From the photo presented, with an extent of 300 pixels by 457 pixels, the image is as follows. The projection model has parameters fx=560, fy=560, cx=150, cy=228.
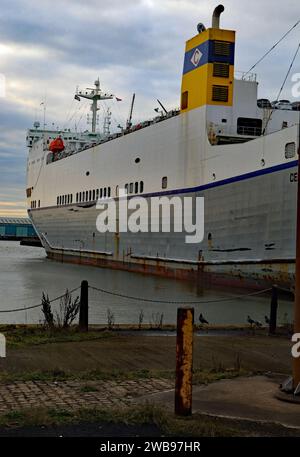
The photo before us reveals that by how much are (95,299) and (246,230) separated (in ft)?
19.6

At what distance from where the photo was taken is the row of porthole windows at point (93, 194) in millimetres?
33625

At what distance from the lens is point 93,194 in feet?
118

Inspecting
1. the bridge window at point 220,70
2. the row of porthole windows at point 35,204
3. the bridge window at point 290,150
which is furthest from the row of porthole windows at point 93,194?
the bridge window at point 290,150

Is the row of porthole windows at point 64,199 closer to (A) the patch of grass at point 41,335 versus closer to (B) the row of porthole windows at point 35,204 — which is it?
(B) the row of porthole windows at point 35,204

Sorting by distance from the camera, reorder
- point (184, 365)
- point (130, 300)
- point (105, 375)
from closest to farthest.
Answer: point (184, 365) < point (105, 375) < point (130, 300)

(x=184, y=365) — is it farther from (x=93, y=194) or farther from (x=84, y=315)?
(x=93, y=194)

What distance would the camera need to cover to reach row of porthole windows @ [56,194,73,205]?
132 ft

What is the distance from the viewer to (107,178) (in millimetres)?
33625

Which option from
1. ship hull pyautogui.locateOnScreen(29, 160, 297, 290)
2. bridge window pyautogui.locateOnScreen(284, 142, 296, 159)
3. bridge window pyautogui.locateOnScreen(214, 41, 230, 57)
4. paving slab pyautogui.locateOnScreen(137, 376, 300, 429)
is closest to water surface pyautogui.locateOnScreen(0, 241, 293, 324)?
ship hull pyautogui.locateOnScreen(29, 160, 297, 290)

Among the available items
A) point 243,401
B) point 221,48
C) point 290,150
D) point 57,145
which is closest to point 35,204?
point 57,145

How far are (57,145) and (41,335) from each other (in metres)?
37.4

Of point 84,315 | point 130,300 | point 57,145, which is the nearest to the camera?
point 84,315

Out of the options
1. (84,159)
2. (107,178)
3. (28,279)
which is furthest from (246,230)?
(84,159)
